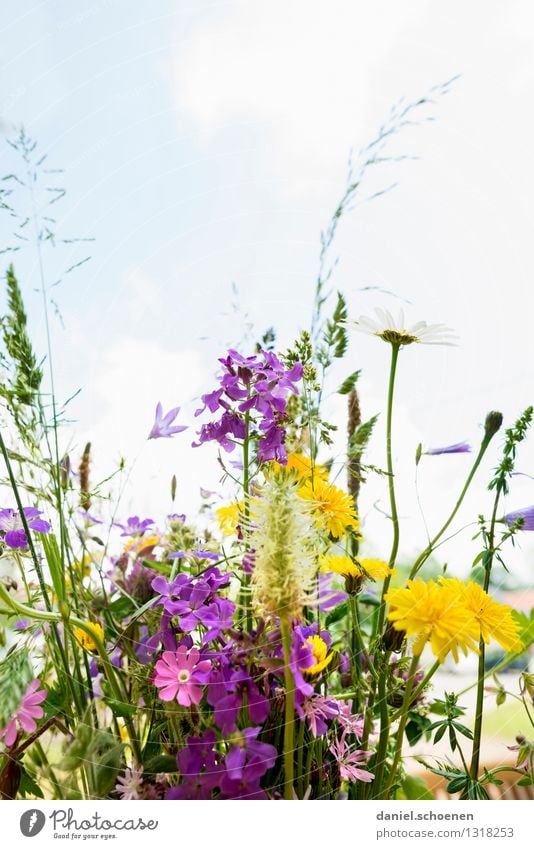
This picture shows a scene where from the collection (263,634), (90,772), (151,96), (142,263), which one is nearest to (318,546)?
(263,634)

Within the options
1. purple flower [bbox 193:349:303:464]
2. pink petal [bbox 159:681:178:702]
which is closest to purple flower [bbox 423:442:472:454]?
purple flower [bbox 193:349:303:464]

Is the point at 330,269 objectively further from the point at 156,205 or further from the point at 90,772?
the point at 90,772

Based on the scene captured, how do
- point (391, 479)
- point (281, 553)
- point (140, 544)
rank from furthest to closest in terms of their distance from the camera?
point (140, 544), point (391, 479), point (281, 553)

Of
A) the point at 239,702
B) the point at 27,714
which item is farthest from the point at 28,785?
the point at 239,702

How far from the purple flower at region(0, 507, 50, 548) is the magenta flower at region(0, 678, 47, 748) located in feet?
0.26

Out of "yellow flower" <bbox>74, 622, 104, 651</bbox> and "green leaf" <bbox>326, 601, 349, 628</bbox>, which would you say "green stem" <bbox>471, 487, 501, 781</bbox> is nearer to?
"green leaf" <bbox>326, 601, 349, 628</bbox>

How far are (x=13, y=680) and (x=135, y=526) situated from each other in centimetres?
26

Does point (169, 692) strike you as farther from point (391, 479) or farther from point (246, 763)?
point (391, 479)

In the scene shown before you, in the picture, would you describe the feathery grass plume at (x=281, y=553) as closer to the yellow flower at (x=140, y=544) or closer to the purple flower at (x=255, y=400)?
the purple flower at (x=255, y=400)

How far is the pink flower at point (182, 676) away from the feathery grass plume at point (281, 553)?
0.04 meters

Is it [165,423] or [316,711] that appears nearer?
[316,711]

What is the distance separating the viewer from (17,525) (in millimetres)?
431

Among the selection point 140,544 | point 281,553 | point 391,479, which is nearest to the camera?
point 281,553

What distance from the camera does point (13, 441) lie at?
0.40m
